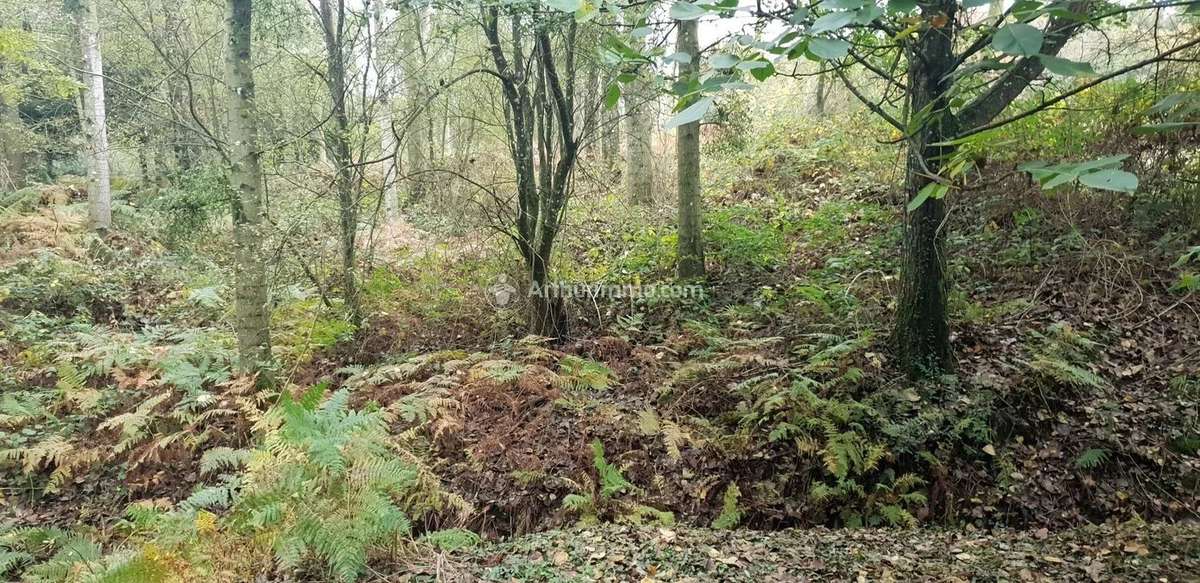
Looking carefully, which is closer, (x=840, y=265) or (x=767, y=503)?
(x=767, y=503)

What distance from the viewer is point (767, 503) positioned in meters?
4.50

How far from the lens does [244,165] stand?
538 centimetres

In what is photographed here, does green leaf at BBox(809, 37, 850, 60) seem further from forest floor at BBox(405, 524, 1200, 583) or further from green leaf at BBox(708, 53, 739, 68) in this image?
forest floor at BBox(405, 524, 1200, 583)

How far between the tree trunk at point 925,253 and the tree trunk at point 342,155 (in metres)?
5.49

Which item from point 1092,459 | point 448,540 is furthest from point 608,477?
point 1092,459

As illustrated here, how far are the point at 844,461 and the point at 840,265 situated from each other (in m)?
3.65

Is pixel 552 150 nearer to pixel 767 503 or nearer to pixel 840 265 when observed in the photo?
pixel 840 265

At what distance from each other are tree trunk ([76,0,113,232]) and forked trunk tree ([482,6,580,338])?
8357mm

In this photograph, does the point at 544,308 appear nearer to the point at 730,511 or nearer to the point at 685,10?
the point at 730,511

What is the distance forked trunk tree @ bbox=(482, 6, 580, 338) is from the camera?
20.7 ft

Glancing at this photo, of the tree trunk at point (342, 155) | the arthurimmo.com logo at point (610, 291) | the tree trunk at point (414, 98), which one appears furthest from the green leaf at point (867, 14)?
the tree trunk at point (342, 155)

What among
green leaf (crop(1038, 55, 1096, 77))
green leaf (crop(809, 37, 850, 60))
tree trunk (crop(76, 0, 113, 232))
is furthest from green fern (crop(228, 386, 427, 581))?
tree trunk (crop(76, 0, 113, 232))

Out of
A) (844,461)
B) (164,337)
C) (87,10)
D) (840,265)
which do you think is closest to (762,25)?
(844,461)

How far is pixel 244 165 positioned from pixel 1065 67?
5709mm
